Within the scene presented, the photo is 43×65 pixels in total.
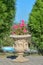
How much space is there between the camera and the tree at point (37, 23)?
11891 mm

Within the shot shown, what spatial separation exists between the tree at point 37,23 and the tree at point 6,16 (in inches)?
45.9

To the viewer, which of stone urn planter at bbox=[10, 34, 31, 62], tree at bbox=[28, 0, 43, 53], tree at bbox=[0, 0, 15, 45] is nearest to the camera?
stone urn planter at bbox=[10, 34, 31, 62]

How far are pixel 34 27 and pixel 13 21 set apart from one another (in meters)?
1.56

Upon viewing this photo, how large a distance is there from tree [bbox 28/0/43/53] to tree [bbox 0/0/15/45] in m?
1.17

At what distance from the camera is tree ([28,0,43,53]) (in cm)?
1189

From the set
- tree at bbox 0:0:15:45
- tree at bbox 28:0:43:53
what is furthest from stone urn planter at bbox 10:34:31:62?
tree at bbox 0:0:15:45

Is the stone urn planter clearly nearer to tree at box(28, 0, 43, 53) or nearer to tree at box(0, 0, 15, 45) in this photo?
tree at box(28, 0, 43, 53)

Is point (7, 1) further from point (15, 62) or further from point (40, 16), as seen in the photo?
point (15, 62)

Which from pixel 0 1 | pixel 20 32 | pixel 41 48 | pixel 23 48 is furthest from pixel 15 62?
pixel 0 1

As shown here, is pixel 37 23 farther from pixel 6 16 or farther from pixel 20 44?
pixel 20 44

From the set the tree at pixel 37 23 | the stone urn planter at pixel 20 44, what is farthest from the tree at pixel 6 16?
the stone urn planter at pixel 20 44

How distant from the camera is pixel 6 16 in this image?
1247 cm

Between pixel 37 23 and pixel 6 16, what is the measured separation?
64.0 inches

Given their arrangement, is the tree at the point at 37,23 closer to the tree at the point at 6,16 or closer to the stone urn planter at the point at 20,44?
the tree at the point at 6,16
